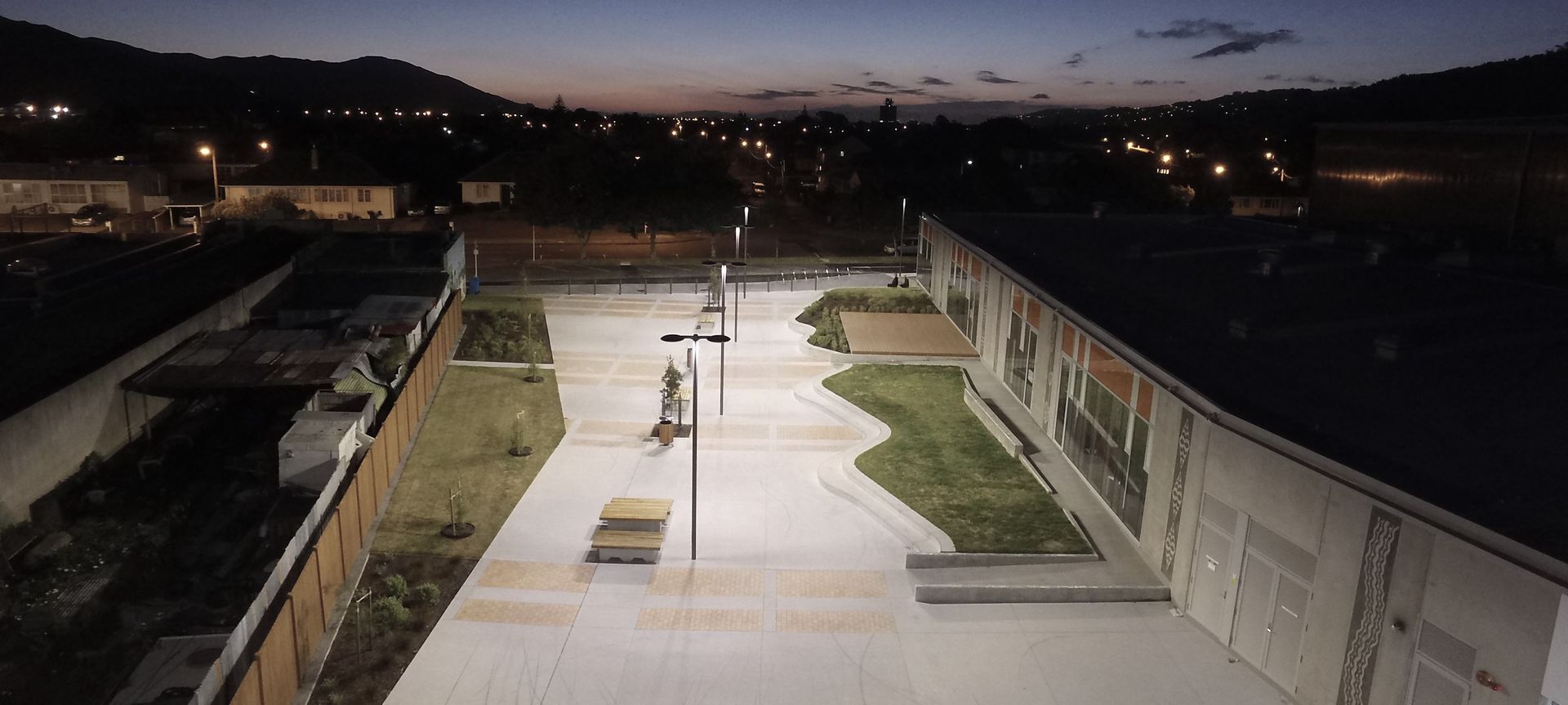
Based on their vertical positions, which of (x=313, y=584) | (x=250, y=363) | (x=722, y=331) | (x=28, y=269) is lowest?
(x=313, y=584)

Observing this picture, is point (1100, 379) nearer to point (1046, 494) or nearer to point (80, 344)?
point (1046, 494)

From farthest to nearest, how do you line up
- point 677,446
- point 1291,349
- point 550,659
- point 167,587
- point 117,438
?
1. point 677,446
2. point 117,438
3. point 167,587
4. point 1291,349
5. point 550,659

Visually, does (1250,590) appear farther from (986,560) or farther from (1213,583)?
(986,560)

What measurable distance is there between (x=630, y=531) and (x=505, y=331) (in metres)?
16.7

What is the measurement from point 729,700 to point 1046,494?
8.29 meters

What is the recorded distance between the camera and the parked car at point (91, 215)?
52412 mm

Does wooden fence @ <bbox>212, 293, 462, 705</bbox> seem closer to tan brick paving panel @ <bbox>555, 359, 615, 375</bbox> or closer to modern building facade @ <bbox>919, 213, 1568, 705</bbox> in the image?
tan brick paving panel @ <bbox>555, 359, 615, 375</bbox>

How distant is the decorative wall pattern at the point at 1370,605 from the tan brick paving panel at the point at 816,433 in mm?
12480

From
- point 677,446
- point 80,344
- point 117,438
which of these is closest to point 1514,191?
point 677,446

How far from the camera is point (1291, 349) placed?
12984 millimetres

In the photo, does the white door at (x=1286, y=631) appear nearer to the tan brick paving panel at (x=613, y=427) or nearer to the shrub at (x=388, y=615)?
the shrub at (x=388, y=615)

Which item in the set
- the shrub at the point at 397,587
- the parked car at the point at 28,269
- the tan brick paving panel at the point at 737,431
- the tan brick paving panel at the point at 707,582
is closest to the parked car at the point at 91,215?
the parked car at the point at 28,269

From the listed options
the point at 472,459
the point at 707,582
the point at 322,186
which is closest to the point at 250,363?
the point at 472,459

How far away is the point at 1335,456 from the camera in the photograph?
9.17 m
